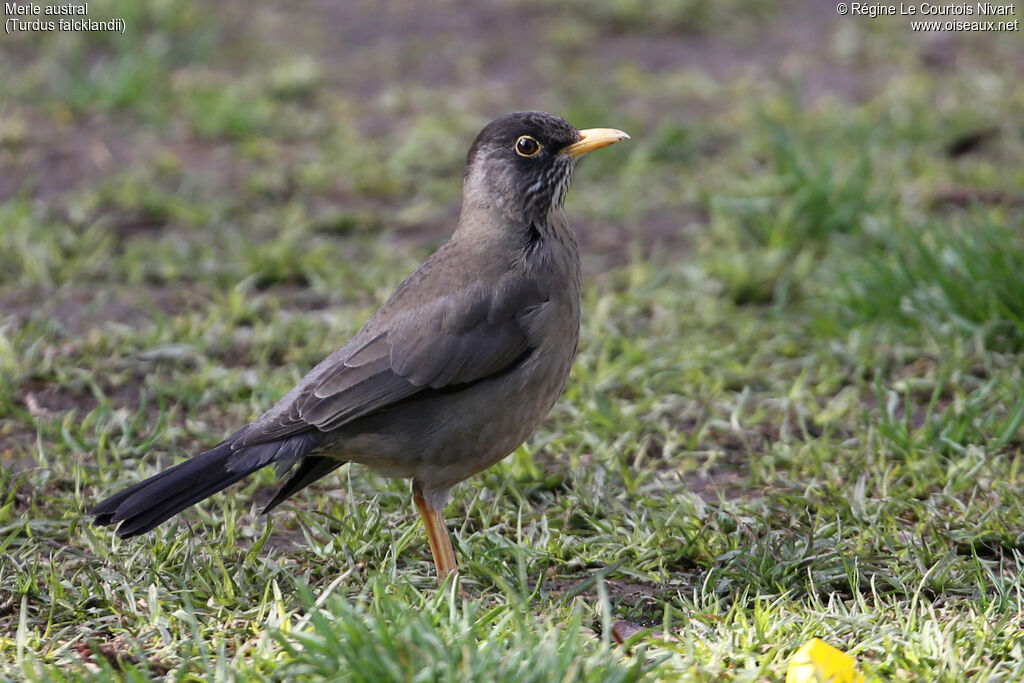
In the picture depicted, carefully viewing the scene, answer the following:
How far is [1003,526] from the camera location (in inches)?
182

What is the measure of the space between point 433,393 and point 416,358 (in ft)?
0.44

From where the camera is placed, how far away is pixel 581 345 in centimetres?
650

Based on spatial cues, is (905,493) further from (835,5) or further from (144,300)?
(835,5)

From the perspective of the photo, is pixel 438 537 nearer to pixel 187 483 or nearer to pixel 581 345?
pixel 187 483

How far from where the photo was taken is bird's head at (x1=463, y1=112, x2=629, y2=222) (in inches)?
198

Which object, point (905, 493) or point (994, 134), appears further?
point (994, 134)

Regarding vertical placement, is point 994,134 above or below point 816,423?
above

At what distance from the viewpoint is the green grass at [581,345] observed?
404cm

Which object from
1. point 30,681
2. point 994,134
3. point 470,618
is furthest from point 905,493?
point 994,134

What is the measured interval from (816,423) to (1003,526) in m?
1.18

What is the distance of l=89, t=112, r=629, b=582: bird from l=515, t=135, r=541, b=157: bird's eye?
0.44 meters

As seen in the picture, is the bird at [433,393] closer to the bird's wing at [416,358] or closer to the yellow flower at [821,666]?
the bird's wing at [416,358]

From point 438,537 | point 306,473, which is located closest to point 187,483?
point 306,473

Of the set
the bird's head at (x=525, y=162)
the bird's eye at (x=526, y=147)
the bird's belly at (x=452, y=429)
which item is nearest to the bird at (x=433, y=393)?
the bird's belly at (x=452, y=429)
